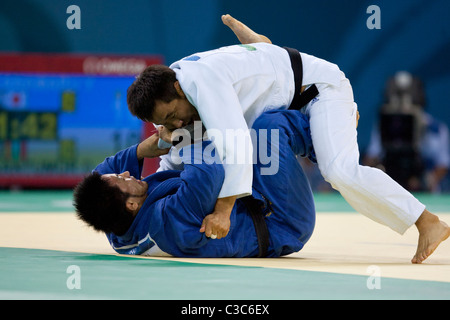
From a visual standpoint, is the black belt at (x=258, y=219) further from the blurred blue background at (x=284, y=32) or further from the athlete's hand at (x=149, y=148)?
the blurred blue background at (x=284, y=32)

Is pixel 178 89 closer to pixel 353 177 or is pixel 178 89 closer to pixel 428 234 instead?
pixel 353 177

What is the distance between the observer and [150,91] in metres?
3.55

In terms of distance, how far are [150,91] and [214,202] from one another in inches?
22.9

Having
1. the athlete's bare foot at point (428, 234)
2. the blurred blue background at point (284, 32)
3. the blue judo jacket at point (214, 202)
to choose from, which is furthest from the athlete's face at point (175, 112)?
the blurred blue background at point (284, 32)

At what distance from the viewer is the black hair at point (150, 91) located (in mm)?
3547

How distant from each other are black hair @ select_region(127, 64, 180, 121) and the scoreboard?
21.6 feet

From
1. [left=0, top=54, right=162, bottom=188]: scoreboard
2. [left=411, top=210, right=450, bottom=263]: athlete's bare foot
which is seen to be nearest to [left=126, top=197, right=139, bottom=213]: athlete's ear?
[left=411, top=210, right=450, bottom=263]: athlete's bare foot

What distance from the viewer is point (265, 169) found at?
373 centimetres

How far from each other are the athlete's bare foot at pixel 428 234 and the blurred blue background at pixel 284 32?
830 cm

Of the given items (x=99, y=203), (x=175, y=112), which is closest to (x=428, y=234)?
(x=175, y=112)

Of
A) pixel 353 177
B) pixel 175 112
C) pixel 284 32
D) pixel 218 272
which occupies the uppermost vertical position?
pixel 284 32
